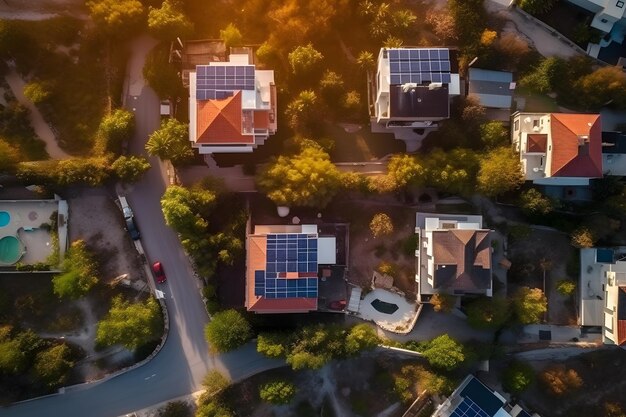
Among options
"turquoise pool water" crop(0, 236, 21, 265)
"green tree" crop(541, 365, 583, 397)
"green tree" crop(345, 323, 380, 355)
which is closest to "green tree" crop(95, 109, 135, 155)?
"turquoise pool water" crop(0, 236, 21, 265)

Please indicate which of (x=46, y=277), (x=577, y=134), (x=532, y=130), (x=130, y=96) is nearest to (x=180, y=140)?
(x=130, y=96)

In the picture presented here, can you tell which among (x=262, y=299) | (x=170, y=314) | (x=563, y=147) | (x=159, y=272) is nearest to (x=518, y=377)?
(x=563, y=147)

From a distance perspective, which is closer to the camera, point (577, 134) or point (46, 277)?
point (577, 134)

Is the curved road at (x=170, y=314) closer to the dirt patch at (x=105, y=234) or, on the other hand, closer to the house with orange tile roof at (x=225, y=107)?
the dirt patch at (x=105, y=234)

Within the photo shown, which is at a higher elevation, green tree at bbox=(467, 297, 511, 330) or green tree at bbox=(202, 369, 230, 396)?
green tree at bbox=(467, 297, 511, 330)

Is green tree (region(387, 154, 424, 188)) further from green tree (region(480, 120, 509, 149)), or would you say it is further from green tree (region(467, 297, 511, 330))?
green tree (region(467, 297, 511, 330))

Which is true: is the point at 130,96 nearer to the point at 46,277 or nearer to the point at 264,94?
the point at 264,94
